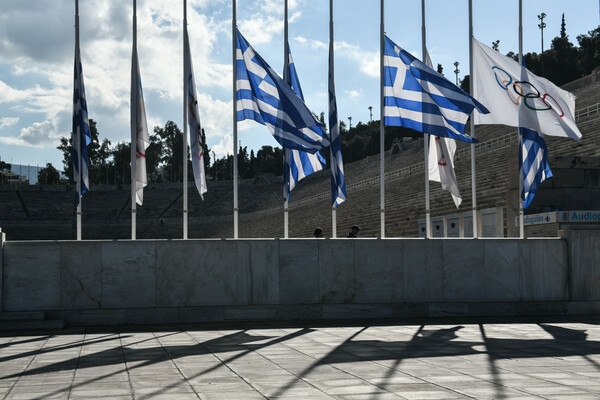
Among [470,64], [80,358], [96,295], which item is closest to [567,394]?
[80,358]

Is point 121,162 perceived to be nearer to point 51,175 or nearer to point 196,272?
point 51,175

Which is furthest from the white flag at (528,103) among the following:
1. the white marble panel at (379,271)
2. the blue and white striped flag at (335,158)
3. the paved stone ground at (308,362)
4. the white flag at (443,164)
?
the paved stone ground at (308,362)

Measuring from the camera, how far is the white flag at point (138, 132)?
13453mm

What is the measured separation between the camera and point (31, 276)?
482 inches

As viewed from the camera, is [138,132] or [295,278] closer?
[295,278]

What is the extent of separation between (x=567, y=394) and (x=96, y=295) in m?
8.78

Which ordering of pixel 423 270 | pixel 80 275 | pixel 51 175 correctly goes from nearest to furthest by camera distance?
pixel 80 275 → pixel 423 270 → pixel 51 175

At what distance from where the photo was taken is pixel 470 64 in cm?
1456

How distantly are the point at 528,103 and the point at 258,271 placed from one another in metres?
6.34

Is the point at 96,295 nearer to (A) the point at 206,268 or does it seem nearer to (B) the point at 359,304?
(A) the point at 206,268

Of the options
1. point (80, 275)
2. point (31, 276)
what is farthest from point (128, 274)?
point (31, 276)

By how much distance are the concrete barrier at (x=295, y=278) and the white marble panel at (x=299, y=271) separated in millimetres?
19

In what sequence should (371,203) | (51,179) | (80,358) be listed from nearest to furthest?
(80,358), (371,203), (51,179)

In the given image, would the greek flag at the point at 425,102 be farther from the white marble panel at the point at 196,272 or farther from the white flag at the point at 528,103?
the white marble panel at the point at 196,272
